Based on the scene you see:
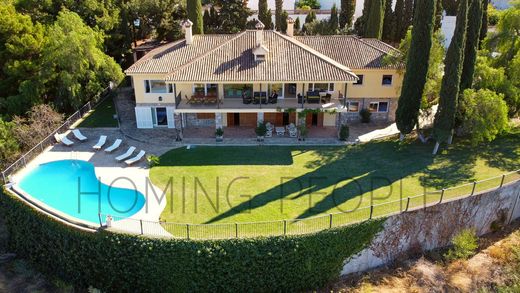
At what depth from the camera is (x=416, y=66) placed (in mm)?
29641

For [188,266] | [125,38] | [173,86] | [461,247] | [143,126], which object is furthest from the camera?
[125,38]

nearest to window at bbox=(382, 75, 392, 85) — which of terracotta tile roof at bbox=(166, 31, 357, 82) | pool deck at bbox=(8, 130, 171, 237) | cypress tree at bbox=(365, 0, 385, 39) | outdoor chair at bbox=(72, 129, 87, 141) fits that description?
terracotta tile roof at bbox=(166, 31, 357, 82)

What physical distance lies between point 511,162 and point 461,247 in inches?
332

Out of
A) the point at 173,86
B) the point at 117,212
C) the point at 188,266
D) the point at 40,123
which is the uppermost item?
the point at 173,86

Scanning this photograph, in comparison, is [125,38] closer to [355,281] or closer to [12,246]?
[12,246]

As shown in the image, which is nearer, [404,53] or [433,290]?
[433,290]

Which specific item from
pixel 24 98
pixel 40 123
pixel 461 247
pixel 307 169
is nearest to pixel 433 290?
pixel 461 247

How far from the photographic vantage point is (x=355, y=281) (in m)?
23.0

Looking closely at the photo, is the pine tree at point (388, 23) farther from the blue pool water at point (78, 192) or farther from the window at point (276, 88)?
the blue pool water at point (78, 192)

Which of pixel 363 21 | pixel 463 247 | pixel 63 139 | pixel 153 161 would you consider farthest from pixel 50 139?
pixel 363 21

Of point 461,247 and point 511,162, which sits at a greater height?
point 511,162

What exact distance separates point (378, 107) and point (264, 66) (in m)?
11.2

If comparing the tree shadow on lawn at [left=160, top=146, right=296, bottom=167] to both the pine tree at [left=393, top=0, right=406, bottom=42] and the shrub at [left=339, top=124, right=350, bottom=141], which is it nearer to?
the shrub at [left=339, top=124, right=350, bottom=141]

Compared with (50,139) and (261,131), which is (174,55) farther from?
(50,139)
